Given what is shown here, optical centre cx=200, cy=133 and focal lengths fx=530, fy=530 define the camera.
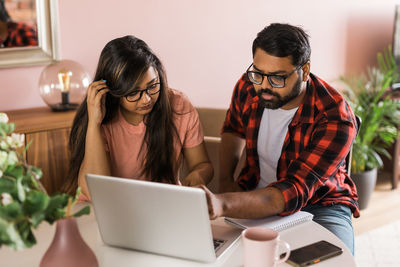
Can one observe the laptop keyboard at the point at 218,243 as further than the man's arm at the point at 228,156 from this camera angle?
No

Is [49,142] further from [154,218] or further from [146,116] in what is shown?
[154,218]

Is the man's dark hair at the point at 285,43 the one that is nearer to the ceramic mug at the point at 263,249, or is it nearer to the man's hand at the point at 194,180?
the man's hand at the point at 194,180

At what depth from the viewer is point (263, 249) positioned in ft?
3.59

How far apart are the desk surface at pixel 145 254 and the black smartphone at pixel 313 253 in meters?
0.01

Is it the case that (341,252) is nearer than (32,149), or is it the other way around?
(341,252)

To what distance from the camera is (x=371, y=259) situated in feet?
9.18

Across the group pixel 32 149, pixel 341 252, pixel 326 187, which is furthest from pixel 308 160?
pixel 32 149

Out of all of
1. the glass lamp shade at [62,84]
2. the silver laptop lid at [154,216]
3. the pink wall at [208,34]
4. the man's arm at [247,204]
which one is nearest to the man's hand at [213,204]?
the man's arm at [247,204]

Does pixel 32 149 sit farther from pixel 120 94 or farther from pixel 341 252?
pixel 341 252

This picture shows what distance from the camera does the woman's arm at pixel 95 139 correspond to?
1724 mm

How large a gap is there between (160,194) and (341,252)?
45cm

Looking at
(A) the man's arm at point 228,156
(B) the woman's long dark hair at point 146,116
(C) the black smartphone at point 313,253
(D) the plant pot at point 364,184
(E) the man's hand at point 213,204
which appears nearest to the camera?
(C) the black smartphone at point 313,253

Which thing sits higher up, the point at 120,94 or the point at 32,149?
A: the point at 120,94

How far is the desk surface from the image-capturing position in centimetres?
122
